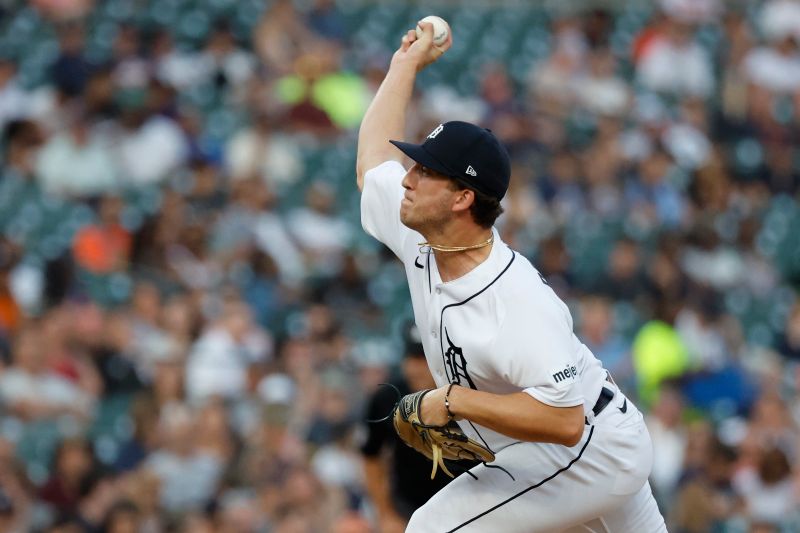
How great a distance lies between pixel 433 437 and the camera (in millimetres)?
4305

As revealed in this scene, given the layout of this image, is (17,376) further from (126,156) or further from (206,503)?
(126,156)

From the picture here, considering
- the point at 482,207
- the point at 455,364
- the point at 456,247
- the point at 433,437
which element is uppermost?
the point at 482,207

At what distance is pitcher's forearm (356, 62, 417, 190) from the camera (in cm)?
492

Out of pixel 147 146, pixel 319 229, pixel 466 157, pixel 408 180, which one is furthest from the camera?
pixel 147 146

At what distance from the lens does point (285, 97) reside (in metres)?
13.2

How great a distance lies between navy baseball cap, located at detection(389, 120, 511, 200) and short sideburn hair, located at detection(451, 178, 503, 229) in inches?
0.6

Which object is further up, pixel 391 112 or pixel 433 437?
pixel 391 112

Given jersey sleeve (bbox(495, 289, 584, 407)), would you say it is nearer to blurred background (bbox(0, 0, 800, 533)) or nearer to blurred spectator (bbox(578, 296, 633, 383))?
blurred background (bbox(0, 0, 800, 533))

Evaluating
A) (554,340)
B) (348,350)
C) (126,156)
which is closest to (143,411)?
(348,350)

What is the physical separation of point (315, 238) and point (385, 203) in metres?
6.95

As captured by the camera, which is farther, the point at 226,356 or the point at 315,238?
the point at 315,238

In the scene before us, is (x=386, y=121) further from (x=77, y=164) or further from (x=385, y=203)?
(x=77, y=164)

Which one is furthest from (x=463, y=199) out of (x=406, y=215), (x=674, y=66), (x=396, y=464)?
(x=674, y=66)

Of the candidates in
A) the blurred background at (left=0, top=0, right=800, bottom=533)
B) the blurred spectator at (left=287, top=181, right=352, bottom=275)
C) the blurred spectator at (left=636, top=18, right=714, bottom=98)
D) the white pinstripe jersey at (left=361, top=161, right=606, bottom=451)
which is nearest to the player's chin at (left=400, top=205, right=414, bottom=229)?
the white pinstripe jersey at (left=361, top=161, right=606, bottom=451)
